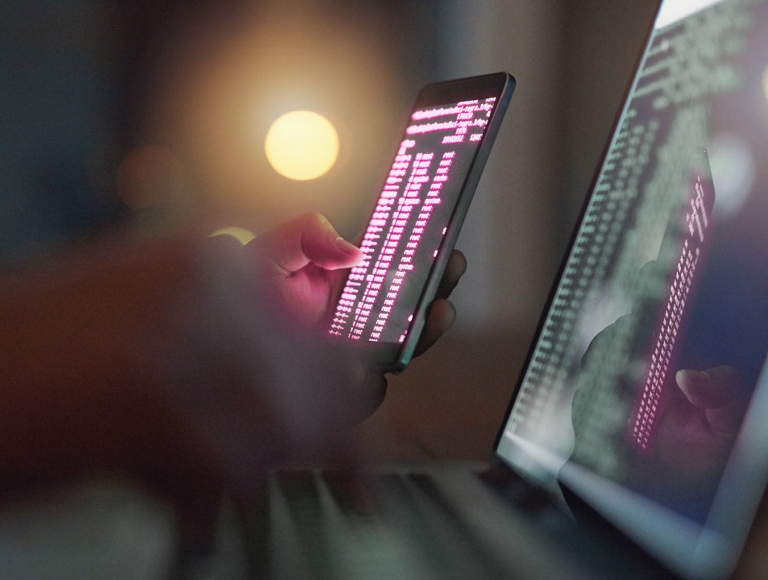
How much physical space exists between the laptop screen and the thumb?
0.21 m

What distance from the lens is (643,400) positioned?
38 centimetres

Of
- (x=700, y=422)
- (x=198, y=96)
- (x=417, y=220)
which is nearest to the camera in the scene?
(x=700, y=422)

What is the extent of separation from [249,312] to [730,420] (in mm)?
303

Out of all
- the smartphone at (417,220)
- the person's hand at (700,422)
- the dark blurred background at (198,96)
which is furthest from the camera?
the dark blurred background at (198,96)

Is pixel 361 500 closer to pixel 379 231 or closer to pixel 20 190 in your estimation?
pixel 379 231

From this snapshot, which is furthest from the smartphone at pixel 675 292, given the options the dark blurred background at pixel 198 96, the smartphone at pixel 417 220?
the dark blurred background at pixel 198 96

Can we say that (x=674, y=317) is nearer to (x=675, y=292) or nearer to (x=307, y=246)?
(x=675, y=292)

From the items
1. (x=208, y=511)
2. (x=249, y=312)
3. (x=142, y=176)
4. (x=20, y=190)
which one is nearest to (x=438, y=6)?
(x=142, y=176)

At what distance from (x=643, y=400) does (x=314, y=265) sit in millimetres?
428

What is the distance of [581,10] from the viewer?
1.37 metres

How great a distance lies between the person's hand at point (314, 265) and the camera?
67 centimetres

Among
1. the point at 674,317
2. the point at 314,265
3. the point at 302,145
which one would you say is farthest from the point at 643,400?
the point at 302,145

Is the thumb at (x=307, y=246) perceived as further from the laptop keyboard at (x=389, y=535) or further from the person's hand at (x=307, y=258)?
the laptop keyboard at (x=389, y=535)

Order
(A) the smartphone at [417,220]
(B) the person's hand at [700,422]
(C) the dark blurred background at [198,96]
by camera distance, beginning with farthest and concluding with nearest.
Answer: (C) the dark blurred background at [198,96], (A) the smartphone at [417,220], (B) the person's hand at [700,422]
